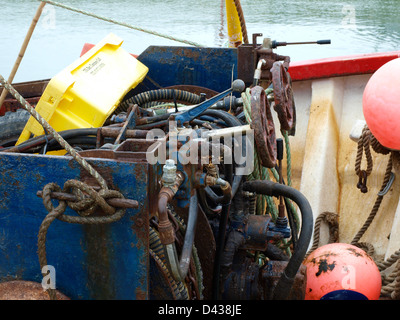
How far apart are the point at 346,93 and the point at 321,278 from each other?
6.11 ft

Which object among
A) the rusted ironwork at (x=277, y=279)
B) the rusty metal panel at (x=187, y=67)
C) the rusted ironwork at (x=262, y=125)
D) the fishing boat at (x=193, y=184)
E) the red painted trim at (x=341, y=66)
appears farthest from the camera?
the red painted trim at (x=341, y=66)

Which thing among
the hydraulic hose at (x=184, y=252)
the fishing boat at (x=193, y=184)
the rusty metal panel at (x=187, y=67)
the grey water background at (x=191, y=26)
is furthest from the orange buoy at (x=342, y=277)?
the grey water background at (x=191, y=26)

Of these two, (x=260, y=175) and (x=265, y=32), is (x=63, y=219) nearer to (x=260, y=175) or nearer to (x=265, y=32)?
(x=260, y=175)

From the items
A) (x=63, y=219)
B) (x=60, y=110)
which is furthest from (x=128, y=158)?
(x=60, y=110)

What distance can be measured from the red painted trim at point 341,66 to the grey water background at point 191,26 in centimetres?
548

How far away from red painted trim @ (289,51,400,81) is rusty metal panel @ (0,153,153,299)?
8.21 ft

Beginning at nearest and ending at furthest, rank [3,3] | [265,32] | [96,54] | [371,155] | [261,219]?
[261,219] → [96,54] → [371,155] → [265,32] → [3,3]

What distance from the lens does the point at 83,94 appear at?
2697mm

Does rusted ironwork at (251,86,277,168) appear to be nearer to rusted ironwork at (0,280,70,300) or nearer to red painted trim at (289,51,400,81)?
rusted ironwork at (0,280,70,300)

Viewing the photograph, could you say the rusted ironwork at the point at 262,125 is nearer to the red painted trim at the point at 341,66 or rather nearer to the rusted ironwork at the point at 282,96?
the rusted ironwork at the point at 282,96

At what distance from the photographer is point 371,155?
11.3ft

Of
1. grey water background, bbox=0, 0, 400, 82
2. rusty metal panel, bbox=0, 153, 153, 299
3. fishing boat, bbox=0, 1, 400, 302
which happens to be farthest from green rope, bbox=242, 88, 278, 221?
grey water background, bbox=0, 0, 400, 82

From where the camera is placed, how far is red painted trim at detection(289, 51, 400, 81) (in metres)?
3.67

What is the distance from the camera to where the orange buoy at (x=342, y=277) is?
241cm
